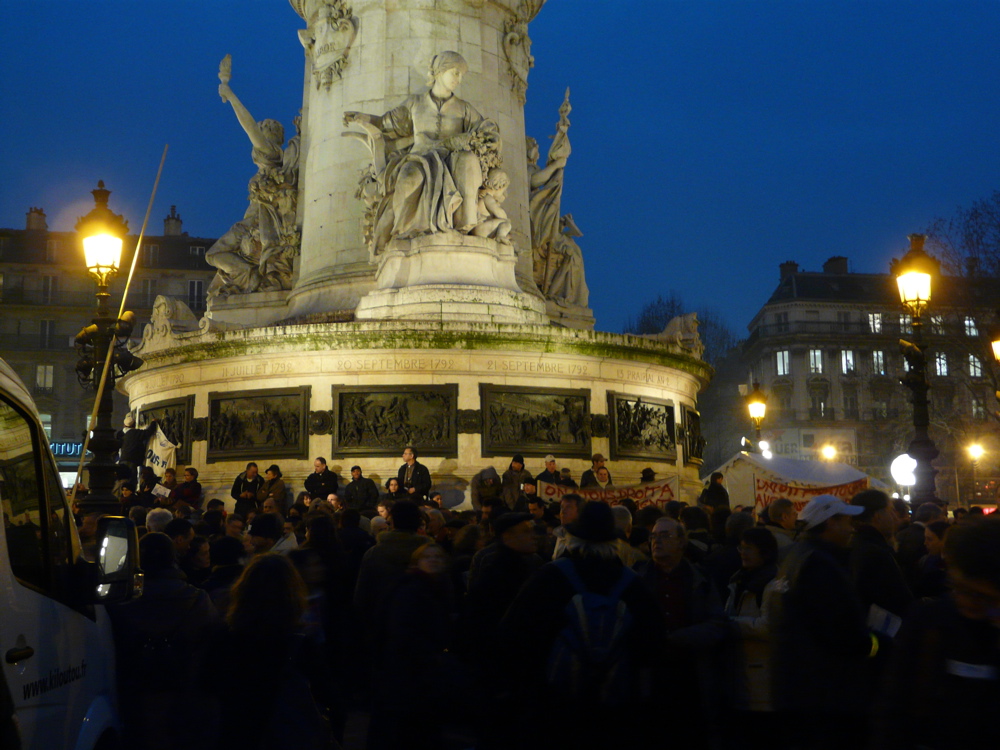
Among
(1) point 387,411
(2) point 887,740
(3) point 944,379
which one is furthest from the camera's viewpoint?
(3) point 944,379

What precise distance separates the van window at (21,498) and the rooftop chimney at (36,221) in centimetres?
6956

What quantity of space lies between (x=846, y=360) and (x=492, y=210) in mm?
60166

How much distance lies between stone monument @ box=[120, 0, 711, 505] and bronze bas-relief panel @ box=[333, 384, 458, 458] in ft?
0.11

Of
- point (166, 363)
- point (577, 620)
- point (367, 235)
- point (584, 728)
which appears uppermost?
point (367, 235)

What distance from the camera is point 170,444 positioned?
19469 millimetres

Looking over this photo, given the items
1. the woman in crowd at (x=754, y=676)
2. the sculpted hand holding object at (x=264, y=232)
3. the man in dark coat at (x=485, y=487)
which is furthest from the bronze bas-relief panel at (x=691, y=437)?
the woman in crowd at (x=754, y=676)

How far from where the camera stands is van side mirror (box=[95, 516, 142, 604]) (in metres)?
4.73

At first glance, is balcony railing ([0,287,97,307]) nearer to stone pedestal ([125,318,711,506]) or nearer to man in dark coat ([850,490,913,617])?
stone pedestal ([125,318,711,506])

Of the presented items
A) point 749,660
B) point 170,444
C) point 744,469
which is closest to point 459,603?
point 749,660

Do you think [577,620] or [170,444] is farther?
[170,444]

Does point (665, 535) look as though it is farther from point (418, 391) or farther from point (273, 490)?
point (418, 391)

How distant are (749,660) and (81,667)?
10.2 feet

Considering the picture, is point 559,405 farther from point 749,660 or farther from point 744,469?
point 749,660

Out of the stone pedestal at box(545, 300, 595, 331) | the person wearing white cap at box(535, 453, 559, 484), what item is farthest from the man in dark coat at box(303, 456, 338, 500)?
the stone pedestal at box(545, 300, 595, 331)
